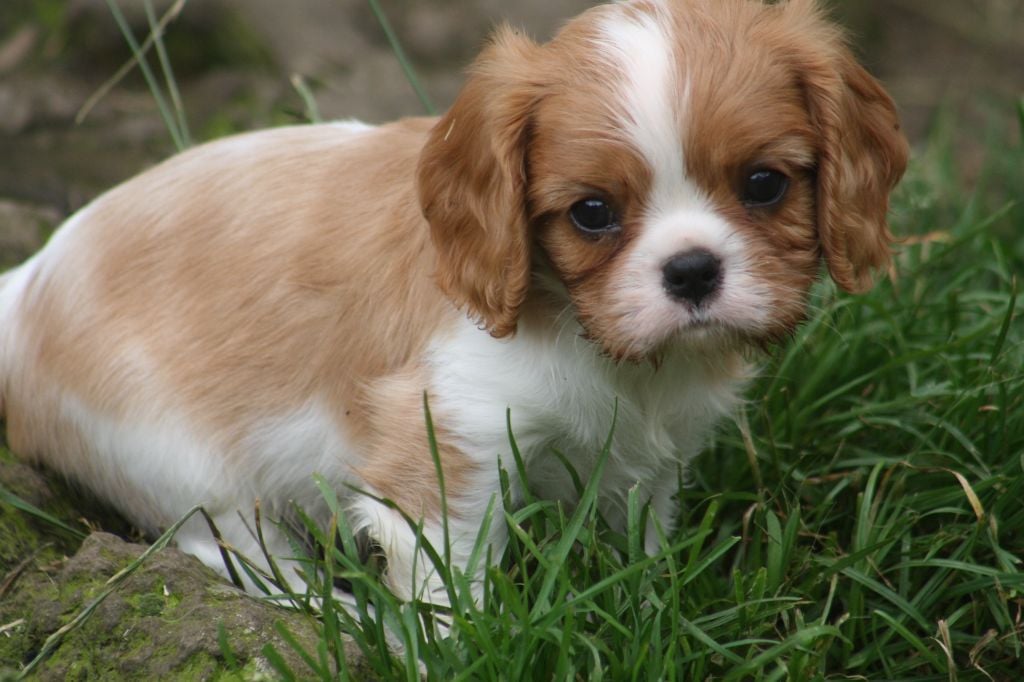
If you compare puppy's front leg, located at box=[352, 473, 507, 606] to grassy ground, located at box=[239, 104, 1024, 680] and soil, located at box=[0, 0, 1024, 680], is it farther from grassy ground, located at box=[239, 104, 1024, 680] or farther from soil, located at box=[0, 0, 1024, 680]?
soil, located at box=[0, 0, 1024, 680]

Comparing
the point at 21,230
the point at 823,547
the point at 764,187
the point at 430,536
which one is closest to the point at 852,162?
the point at 764,187

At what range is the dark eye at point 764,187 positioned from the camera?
2934 millimetres

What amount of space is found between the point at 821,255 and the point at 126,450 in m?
2.02

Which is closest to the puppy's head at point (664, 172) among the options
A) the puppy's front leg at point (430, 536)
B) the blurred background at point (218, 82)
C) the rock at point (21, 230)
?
the puppy's front leg at point (430, 536)

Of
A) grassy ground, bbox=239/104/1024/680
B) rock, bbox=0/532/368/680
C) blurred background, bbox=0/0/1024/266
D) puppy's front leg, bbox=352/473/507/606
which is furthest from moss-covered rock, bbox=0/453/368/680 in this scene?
blurred background, bbox=0/0/1024/266

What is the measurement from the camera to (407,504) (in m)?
3.35

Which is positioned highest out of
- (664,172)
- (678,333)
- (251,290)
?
(664,172)

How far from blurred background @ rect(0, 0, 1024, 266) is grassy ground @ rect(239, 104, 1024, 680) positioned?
82.9 inches

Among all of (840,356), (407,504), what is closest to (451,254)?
(407,504)

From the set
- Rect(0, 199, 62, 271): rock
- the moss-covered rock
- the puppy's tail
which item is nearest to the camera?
the moss-covered rock

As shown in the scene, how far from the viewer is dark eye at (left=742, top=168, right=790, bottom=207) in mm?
2934

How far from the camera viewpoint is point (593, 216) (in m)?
2.95

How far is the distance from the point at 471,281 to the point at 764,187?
2.37ft

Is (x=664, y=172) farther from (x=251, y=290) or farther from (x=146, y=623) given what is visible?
(x=146, y=623)
